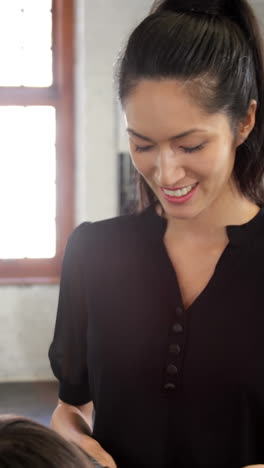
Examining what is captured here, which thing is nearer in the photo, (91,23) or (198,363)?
(198,363)

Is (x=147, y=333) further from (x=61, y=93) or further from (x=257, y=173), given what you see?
(x=61, y=93)

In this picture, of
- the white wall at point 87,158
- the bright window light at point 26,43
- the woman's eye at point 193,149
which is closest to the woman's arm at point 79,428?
the woman's eye at point 193,149

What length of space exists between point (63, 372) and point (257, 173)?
0.49m

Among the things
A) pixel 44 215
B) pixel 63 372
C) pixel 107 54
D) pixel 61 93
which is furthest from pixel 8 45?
pixel 63 372

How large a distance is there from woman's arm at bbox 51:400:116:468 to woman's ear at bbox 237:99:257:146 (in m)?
0.54

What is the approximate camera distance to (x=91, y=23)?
11.7 ft

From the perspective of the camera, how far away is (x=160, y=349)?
1035mm

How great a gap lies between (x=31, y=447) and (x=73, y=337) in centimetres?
50

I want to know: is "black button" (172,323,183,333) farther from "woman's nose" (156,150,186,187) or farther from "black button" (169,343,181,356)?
"woman's nose" (156,150,186,187)

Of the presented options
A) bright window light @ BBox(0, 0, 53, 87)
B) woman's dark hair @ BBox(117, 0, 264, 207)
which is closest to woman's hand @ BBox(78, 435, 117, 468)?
woman's dark hair @ BBox(117, 0, 264, 207)

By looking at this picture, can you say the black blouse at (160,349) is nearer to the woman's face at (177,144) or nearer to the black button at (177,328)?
the black button at (177,328)

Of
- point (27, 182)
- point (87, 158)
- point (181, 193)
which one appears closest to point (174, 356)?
point (181, 193)

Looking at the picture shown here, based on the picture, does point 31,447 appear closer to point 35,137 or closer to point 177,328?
point 177,328

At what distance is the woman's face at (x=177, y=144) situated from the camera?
86 cm
